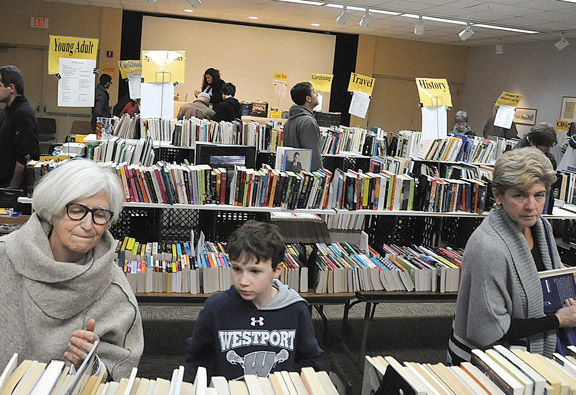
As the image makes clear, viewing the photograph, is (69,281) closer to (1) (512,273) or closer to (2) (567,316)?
(1) (512,273)

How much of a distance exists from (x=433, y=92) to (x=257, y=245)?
11.9ft

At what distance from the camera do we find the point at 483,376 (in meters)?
1.17

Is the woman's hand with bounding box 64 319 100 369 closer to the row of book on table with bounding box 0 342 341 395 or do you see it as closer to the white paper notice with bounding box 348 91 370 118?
the row of book on table with bounding box 0 342 341 395

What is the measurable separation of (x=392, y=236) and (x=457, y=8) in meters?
5.51

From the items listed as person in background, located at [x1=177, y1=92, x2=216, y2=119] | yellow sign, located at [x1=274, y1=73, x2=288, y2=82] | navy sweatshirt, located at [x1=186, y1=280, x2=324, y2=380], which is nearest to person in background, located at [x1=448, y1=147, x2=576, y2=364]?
navy sweatshirt, located at [x1=186, y1=280, x2=324, y2=380]

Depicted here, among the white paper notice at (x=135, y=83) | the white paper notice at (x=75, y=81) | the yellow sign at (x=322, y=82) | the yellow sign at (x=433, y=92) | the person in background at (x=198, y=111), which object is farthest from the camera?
the yellow sign at (x=322, y=82)

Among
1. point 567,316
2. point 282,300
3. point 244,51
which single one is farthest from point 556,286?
point 244,51

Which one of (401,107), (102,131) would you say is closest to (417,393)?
(102,131)

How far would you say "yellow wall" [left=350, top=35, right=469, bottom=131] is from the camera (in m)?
14.2

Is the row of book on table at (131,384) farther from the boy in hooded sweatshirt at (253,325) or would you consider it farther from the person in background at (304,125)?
the person in background at (304,125)

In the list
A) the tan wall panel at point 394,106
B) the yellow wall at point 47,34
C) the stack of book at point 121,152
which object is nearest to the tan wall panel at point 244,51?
the yellow wall at point 47,34

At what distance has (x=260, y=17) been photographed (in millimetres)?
12148

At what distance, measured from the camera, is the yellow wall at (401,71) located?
14.2m

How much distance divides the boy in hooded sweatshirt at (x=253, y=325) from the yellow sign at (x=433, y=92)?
350 centimetres
